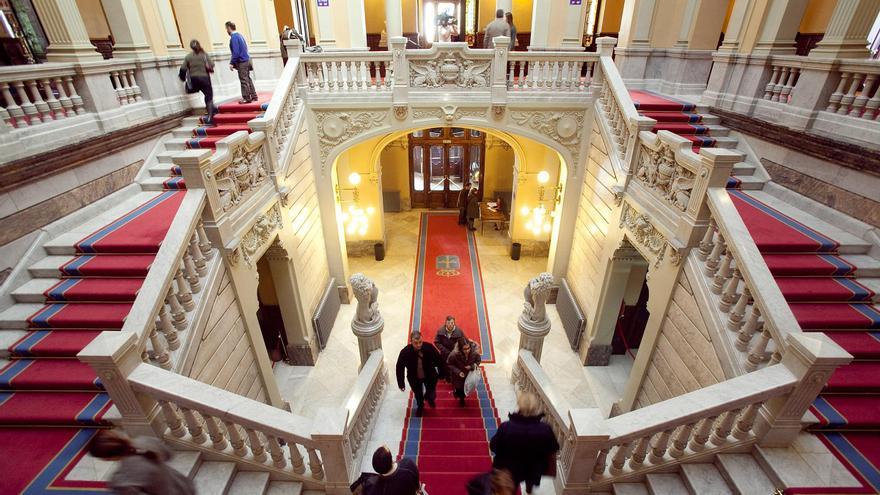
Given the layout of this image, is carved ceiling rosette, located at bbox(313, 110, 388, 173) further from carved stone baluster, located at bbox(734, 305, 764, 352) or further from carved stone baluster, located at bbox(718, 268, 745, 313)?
carved stone baluster, located at bbox(734, 305, 764, 352)

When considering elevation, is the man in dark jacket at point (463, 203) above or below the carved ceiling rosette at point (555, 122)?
below

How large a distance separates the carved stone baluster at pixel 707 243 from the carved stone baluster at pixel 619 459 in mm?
2286

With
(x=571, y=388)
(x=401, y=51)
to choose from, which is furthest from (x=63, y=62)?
(x=571, y=388)

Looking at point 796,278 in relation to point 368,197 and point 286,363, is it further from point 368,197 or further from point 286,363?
point 368,197

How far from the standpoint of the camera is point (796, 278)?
4266 millimetres

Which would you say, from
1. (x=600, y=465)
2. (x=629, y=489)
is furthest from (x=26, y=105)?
(x=629, y=489)

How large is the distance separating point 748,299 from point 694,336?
0.82 meters

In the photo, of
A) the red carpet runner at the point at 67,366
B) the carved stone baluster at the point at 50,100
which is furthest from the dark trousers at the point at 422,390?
the carved stone baluster at the point at 50,100

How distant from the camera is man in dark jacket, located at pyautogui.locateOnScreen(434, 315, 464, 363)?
17.7ft

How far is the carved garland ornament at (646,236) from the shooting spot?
4.81 m

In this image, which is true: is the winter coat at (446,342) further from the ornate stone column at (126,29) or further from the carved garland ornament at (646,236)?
the ornate stone column at (126,29)

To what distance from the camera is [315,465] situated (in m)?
3.30

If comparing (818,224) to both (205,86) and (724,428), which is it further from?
(205,86)

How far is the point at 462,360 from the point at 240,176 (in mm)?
3741
